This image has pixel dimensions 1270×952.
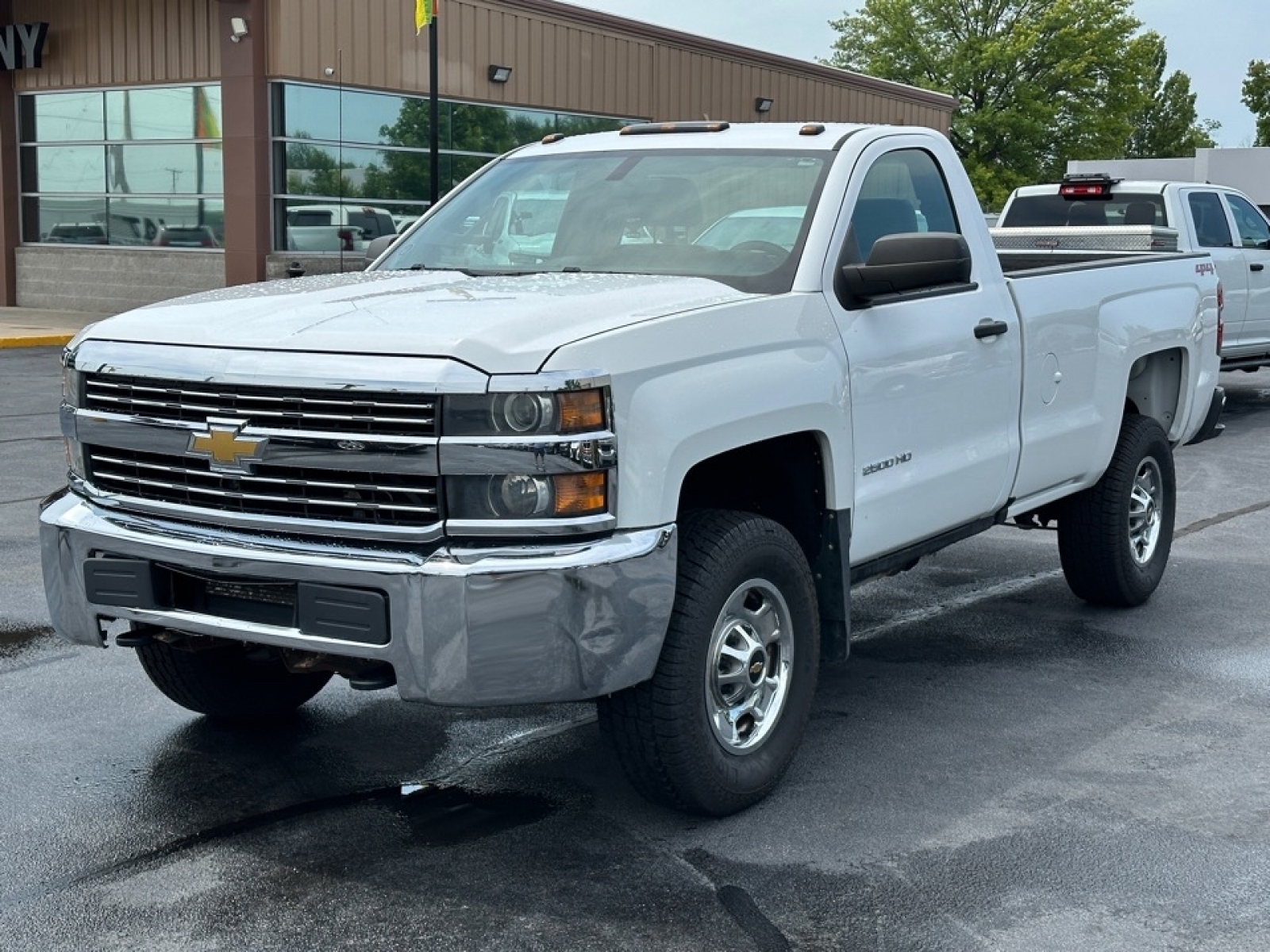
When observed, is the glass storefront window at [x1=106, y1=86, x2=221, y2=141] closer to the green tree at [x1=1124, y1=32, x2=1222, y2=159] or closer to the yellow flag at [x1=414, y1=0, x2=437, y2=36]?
the yellow flag at [x1=414, y1=0, x2=437, y2=36]

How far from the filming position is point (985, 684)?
6.03 meters

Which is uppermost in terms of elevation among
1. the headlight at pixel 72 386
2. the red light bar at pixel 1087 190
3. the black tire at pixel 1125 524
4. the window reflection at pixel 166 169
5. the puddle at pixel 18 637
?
the window reflection at pixel 166 169

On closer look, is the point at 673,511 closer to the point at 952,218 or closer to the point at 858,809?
the point at 858,809

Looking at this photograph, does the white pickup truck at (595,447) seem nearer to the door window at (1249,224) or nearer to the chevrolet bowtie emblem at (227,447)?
the chevrolet bowtie emblem at (227,447)

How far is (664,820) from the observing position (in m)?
4.57

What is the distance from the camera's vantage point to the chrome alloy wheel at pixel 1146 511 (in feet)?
23.5

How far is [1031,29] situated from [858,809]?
6089 cm

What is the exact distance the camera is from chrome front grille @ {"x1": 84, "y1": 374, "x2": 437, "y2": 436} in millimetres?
3928

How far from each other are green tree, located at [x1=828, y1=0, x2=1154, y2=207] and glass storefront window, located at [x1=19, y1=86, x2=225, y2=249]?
4018cm

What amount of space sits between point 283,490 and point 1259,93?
305 ft

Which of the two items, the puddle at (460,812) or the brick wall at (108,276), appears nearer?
the puddle at (460,812)

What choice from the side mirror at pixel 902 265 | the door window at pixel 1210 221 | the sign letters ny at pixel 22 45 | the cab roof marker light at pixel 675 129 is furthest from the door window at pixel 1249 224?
the sign letters ny at pixel 22 45

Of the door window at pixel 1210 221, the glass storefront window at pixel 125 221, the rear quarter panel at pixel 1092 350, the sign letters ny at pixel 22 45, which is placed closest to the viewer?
the rear quarter panel at pixel 1092 350

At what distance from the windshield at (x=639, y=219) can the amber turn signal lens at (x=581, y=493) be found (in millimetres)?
1131
